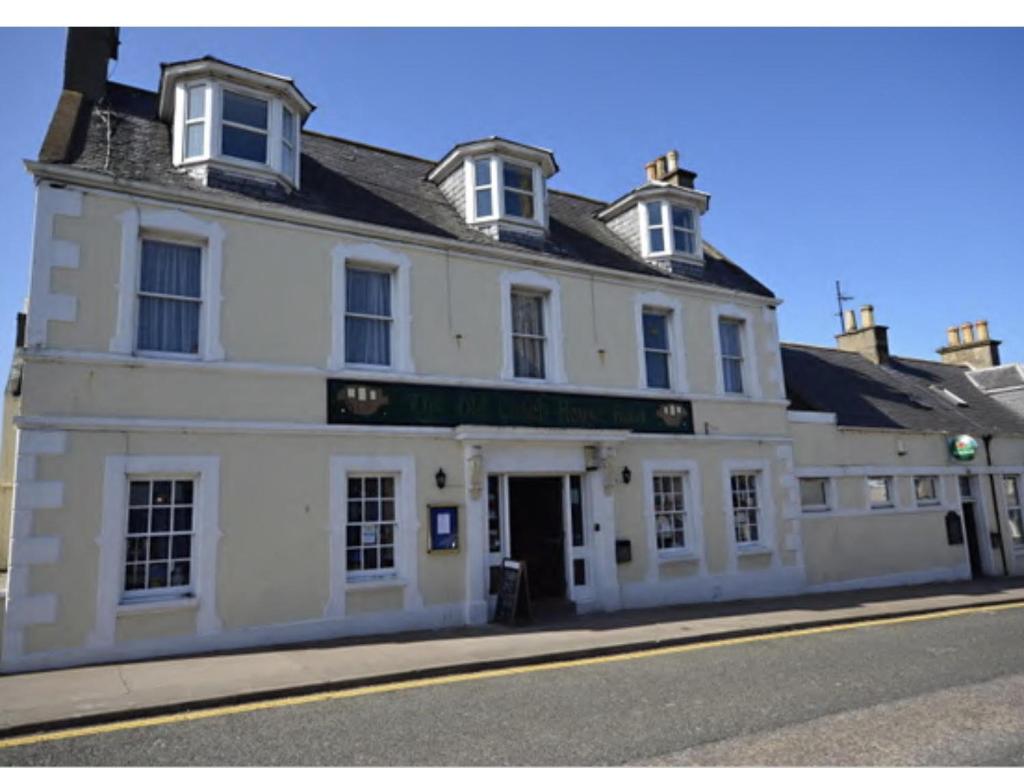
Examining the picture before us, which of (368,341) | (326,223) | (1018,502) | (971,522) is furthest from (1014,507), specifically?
(326,223)

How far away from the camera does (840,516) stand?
658 inches

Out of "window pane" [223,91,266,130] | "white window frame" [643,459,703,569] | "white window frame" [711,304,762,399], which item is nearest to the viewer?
"window pane" [223,91,266,130]

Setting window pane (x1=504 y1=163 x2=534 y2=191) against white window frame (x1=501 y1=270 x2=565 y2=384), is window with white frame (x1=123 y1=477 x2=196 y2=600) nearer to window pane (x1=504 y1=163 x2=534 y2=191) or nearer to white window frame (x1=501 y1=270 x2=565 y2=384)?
white window frame (x1=501 y1=270 x2=565 y2=384)

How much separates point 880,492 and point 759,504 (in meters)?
4.53

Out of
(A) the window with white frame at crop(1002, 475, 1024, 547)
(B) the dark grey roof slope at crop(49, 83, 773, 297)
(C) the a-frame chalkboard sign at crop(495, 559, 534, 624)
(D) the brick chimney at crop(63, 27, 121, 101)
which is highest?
(D) the brick chimney at crop(63, 27, 121, 101)

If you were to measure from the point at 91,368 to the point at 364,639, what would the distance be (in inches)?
213

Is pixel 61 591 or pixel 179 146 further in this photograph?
pixel 179 146

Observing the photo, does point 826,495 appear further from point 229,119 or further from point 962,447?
point 229,119

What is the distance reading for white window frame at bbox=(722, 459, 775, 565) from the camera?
14.8 metres

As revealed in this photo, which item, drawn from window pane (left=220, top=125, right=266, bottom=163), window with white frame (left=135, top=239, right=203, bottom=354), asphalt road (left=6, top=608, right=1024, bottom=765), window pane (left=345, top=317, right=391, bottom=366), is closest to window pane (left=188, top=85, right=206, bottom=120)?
window pane (left=220, top=125, right=266, bottom=163)

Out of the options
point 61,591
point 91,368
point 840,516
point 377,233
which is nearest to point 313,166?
point 377,233

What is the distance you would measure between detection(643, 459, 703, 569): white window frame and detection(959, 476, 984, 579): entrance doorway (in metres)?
10.1

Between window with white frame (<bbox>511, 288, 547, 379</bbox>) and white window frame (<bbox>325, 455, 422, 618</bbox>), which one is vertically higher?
window with white frame (<bbox>511, 288, 547, 379</bbox>)

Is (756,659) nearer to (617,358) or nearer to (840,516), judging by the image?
(617,358)
